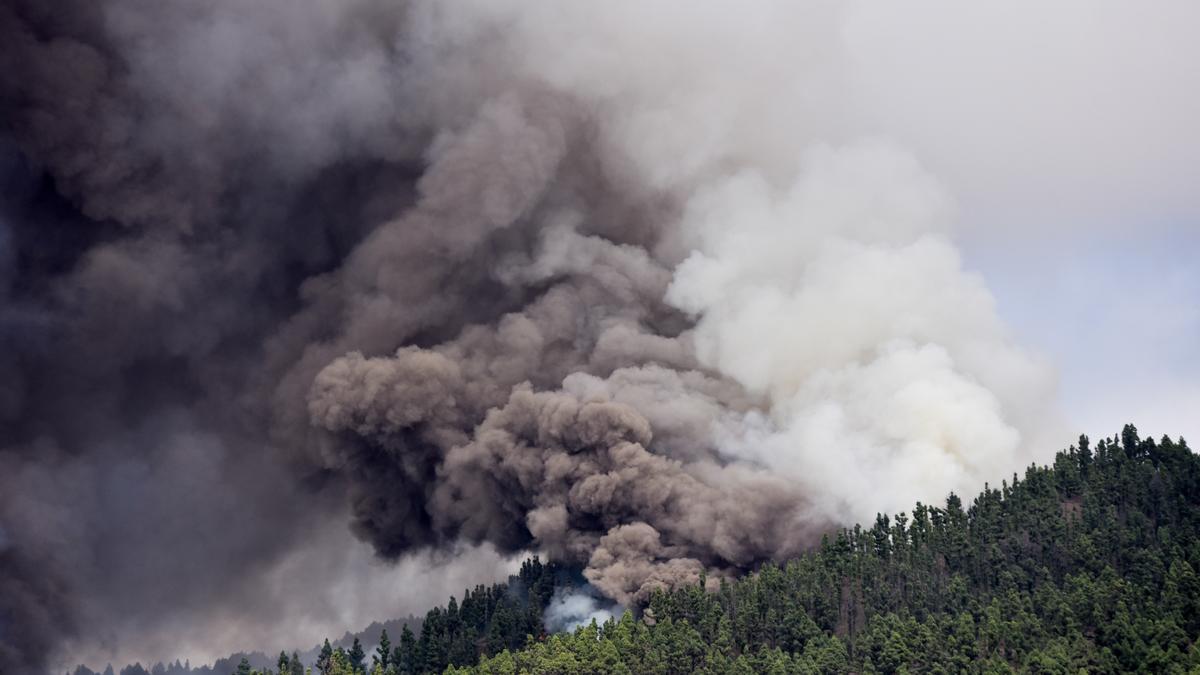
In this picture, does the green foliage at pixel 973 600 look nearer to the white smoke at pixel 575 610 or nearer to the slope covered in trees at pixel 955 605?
the slope covered in trees at pixel 955 605

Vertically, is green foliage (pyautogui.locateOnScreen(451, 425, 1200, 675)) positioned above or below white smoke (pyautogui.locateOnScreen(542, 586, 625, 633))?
below

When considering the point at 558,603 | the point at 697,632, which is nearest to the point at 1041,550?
the point at 697,632

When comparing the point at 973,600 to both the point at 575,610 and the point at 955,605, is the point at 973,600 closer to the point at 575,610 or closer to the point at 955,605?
the point at 955,605

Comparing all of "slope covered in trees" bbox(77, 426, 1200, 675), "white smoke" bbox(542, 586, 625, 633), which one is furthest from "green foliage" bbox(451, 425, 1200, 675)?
"white smoke" bbox(542, 586, 625, 633)

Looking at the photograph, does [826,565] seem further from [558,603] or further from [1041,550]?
[558,603]

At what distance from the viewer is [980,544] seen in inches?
4685

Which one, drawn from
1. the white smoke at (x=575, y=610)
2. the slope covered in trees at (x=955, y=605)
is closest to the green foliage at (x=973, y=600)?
the slope covered in trees at (x=955, y=605)

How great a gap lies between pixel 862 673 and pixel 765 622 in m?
9.13

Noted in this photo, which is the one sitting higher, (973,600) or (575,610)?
(575,610)

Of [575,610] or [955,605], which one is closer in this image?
[955,605]

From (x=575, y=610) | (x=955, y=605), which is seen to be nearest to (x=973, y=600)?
(x=955, y=605)

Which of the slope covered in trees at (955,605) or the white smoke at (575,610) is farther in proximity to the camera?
the white smoke at (575,610)

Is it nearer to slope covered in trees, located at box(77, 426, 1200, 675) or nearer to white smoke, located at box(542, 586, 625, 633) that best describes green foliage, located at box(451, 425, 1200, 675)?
slope covered in trees, located at box(77, 426, 1200, 675)

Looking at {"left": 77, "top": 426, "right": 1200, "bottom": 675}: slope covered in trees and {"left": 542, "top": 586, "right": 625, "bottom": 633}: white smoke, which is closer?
{"left": 77, "top": 426, "right": 1200, "bottom": 675}: slope covered in trees
